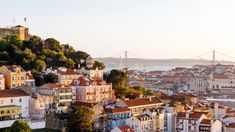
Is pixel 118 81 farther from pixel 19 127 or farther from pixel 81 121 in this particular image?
pixel 19 127

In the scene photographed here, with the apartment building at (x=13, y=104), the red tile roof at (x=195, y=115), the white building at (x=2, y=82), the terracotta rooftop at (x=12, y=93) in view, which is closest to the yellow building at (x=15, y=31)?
the white building at (x=2, y=82)

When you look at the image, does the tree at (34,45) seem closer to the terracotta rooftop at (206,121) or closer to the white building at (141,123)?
the white building at (141,123)

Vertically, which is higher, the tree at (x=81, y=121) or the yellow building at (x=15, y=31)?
the yellow building at (x=15, y=31)

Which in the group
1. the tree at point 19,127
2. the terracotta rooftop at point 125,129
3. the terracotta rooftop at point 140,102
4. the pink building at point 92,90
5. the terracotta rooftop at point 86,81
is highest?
the terracotta rooftop at point 86,81

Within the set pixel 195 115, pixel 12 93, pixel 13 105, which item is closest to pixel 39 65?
pixel 12 93

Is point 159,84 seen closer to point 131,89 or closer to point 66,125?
point 131,89

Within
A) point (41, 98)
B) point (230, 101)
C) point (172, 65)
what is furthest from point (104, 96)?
point (172, 65)

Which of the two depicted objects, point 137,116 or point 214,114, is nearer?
point 137,116
